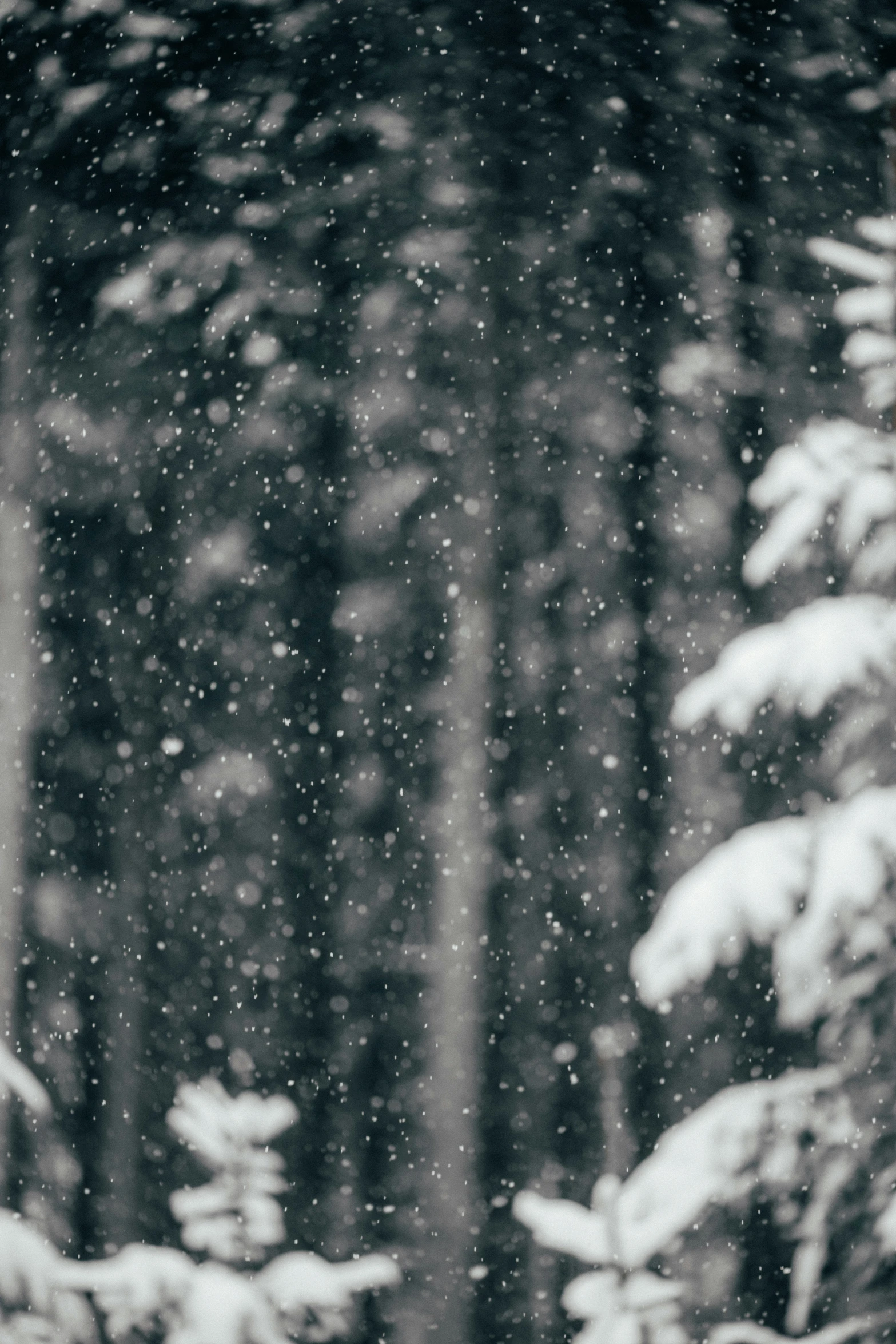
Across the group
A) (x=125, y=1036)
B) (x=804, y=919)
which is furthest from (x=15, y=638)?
(x=804, y=919)

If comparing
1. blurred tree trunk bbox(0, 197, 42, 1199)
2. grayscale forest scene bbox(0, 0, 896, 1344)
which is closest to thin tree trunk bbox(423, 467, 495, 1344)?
grayscale forest scene bbox(0, 0, 896, 1344)

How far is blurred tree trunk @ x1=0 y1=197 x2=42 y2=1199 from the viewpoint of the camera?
268 millimetres

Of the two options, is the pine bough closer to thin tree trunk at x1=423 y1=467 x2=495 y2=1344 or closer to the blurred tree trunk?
thin tree trunk at x1=423 y1=467 x2=495 y2=1344

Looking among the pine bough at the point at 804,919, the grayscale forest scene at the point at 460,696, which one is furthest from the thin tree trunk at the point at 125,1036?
the pine bough at the point at 804,919

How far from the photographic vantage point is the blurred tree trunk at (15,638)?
0.27 m

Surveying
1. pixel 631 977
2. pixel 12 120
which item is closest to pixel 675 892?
pixel 631 977

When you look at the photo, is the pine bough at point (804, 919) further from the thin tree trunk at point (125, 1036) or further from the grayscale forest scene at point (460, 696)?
the thin tree trunk at point (125, 1036)

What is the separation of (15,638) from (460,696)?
119 millimetres

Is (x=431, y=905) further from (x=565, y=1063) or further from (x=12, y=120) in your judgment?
(x=12, y=120)

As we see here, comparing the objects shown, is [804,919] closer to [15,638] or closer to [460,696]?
[460,696]

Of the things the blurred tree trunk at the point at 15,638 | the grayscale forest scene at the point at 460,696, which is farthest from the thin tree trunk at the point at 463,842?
the blurred tree trunk at the point at 15,638

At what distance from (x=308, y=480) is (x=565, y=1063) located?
156 mm

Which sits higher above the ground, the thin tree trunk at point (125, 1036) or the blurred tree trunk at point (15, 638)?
the blurred tree trunk at point (15, 638)

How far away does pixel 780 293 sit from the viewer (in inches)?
10.3
